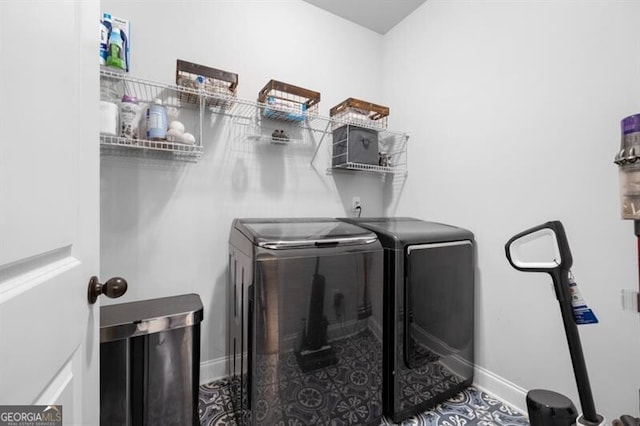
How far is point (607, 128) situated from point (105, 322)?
228cm

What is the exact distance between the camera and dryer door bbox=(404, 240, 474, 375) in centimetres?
146

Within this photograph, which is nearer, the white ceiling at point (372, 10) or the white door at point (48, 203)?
the white door at point (48, 203)

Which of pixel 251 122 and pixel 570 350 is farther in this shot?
pixel 251 122

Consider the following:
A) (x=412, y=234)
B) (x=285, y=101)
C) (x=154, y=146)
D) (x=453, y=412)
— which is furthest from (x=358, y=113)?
(x=453, y=412)

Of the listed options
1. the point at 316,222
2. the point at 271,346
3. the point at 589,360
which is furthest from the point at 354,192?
the point at 589,360

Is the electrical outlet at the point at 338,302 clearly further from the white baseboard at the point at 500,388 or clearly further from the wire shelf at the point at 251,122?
the white baseboard at the point at 500,388

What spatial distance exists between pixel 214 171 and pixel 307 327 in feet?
3.69

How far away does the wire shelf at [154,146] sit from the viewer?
1349 mm

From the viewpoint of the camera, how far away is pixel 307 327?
4.09 feet

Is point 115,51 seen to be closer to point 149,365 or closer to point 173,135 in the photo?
point 173,135

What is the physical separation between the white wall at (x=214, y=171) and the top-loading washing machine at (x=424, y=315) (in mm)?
791

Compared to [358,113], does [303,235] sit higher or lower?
lower

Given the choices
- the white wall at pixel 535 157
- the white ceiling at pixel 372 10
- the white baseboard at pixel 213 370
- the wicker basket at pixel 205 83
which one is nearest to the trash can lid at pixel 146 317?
the white baseboard at pixel 213 370

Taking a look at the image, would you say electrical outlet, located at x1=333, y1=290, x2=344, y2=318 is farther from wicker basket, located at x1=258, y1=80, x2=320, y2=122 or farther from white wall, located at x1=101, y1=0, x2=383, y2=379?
wicker basket, located at x1=258, y1=80, x2=320, y2=122
